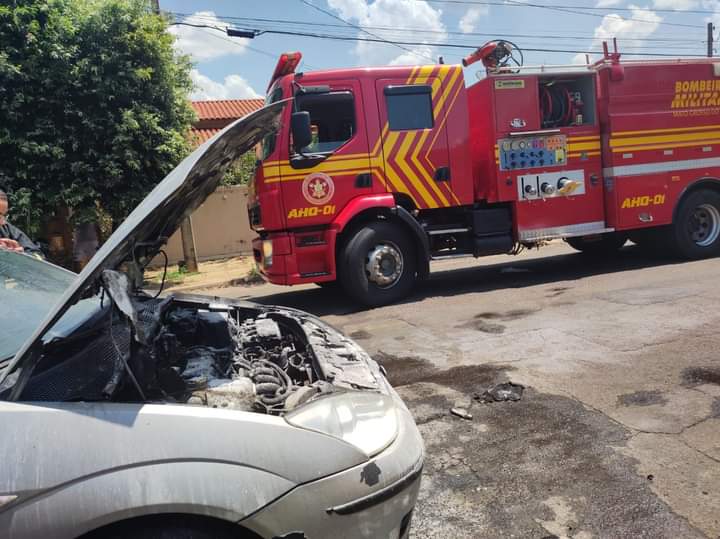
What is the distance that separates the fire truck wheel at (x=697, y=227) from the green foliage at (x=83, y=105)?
341 inches

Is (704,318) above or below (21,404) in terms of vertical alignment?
below

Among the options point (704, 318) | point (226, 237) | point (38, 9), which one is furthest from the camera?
point (226, 237)

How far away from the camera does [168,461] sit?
161 centimetres

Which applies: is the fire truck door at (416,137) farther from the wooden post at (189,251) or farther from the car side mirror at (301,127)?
the wooden post at (189,251)

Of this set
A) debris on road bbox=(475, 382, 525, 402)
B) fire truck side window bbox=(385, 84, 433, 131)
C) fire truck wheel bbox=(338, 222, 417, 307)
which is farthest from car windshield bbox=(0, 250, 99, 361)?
fire truck side window bbox=(385, 84, 433, 131)

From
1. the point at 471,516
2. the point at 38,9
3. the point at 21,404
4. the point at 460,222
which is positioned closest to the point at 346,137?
the point at 460,222

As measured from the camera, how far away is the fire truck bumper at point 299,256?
22.2ft

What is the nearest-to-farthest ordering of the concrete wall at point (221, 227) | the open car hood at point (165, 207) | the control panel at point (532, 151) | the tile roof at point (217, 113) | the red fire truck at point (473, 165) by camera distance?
the open car hood at point (165, 207) → the red fire truck at point (473, 165) → the control panel at point (532, 151) → the concrete wall at point (221, 227) → the tile roof at point (217, 113)

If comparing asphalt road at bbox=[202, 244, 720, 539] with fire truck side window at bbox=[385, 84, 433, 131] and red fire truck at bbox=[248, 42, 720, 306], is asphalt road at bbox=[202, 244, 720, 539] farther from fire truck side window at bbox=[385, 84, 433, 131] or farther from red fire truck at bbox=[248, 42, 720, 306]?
fire truck side window at bbox=[385, 84, 433, 131]

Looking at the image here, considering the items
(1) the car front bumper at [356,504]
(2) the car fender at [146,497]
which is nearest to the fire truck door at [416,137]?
(1) the car front bumper at [356,504]

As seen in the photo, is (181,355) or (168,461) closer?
(168,461)

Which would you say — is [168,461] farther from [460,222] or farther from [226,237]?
[226,237]

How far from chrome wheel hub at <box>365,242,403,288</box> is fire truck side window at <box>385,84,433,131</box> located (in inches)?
61.2

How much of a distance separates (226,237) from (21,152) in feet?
19.1
